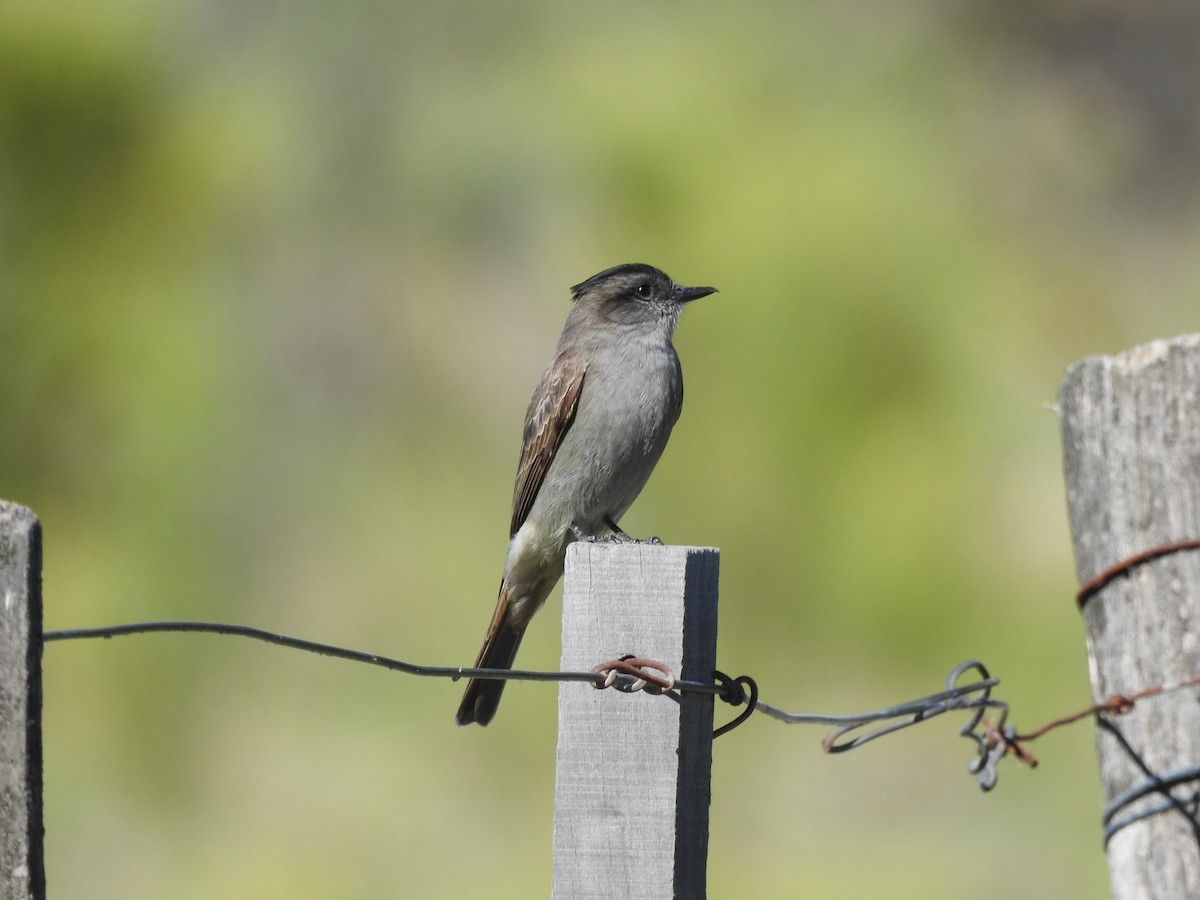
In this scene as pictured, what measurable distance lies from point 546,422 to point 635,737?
2.90 meters

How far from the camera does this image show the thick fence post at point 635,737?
252 centimetres

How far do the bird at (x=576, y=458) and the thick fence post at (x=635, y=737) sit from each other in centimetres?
248

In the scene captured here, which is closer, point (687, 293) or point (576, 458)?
point (576, 458)

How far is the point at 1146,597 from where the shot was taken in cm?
254

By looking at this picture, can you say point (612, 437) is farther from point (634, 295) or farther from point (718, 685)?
point (718, 685)

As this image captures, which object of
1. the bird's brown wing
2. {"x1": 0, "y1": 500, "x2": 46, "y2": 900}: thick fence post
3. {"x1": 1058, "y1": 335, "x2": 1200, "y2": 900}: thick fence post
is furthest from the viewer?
the bird's brown wing

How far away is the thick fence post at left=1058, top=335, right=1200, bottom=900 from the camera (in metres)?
2.47

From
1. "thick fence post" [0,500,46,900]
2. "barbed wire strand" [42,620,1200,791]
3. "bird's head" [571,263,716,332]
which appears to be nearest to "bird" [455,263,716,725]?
"bird's head" [571,263,716,332]

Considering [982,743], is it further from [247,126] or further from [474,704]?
[247,126]

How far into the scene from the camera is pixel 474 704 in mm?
5070

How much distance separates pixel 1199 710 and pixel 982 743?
2.05ft

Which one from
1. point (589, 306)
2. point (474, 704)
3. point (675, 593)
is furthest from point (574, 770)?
point (589, 306)

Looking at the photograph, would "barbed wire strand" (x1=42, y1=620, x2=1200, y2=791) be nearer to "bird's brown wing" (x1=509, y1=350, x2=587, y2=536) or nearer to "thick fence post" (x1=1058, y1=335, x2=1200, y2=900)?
"thick fence post" (x1=1058, y1=335, x2=1200, y2=900)

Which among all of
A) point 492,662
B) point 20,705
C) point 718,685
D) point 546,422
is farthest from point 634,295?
point 20,705
